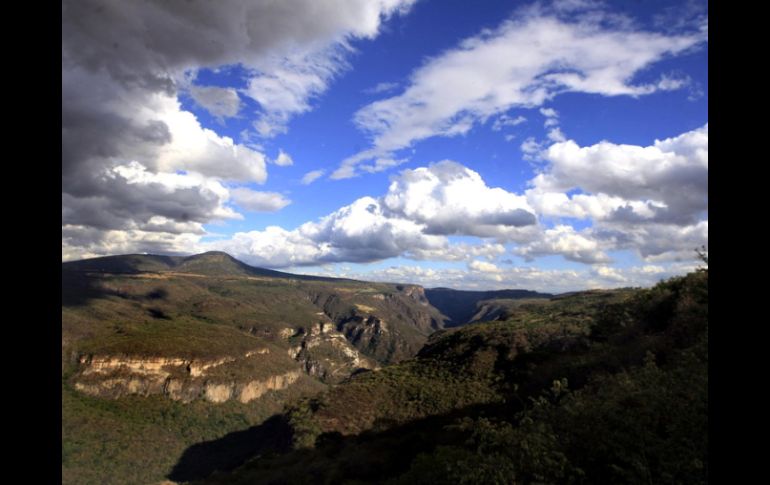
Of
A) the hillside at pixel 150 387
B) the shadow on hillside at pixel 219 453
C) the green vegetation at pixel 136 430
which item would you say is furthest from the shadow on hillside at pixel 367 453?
the hillside at pixel 150 387

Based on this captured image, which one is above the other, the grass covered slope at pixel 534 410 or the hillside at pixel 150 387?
the grass covered slope at pixel 534 410

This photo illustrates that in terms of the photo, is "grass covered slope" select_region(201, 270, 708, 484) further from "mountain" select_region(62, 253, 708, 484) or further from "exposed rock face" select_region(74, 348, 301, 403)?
"exposed rock face" select_region(74, 348, 301, 403)

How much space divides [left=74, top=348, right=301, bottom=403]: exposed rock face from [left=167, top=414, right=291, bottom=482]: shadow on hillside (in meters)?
19.6

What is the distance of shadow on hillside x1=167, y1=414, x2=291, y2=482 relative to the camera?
98562mm

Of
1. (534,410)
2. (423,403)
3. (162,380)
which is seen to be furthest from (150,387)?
(534,410)

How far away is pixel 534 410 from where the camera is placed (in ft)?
59.4

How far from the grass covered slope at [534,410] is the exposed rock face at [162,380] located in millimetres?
90422

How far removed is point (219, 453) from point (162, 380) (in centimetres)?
3898

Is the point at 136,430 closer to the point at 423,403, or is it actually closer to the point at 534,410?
the point at 423,403

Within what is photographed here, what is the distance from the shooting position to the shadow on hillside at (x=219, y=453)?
323 ft

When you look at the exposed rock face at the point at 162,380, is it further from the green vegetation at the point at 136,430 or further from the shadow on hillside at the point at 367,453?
the shadow on hillside at the point at 367,453

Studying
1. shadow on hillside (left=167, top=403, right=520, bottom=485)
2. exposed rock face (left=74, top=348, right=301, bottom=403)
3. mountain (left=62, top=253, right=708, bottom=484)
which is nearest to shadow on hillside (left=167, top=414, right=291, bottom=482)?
mountain (left=62, top=253, right=708, bottom=484)

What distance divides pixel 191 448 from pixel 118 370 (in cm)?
3564
